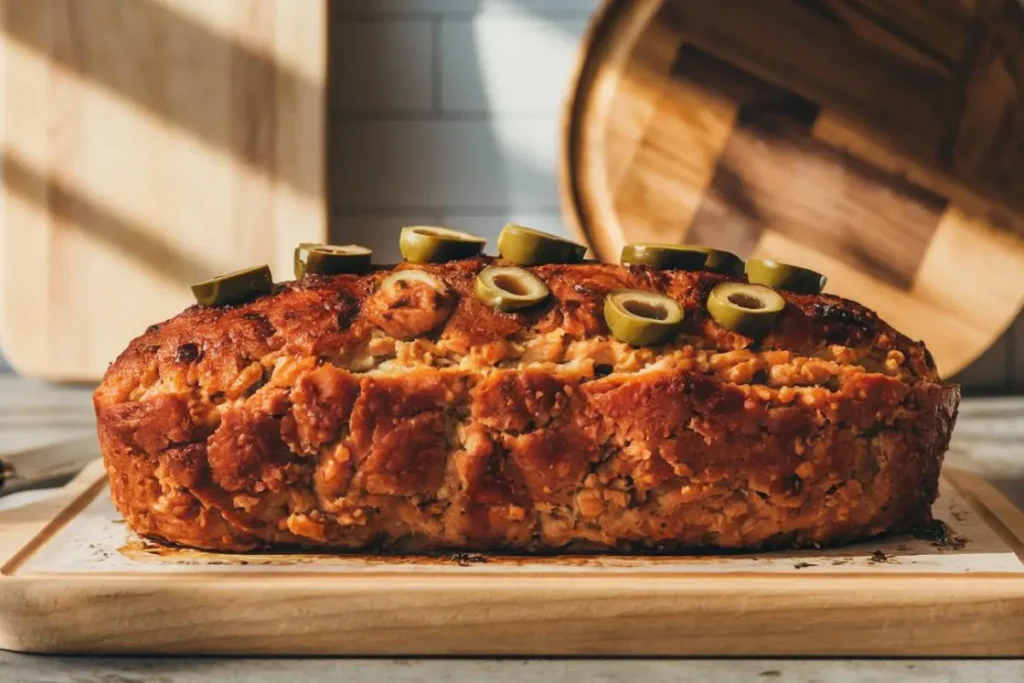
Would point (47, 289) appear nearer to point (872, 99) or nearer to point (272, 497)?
point (272, 497)

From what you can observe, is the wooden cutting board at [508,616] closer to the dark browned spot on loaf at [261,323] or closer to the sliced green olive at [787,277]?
the dark browned spot on loaf at [261,323]

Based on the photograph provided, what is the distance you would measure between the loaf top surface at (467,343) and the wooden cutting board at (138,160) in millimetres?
1512

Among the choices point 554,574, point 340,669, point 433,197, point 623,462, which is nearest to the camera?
point 340,669

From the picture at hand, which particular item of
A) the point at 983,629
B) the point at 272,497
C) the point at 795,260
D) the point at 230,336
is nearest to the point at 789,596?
the point at 983,629

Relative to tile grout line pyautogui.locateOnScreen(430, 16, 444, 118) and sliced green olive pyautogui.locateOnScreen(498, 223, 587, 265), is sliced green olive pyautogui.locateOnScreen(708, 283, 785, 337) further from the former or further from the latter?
tile grout line pyautogui.locateOnScreen(430, 16, 444, 118)

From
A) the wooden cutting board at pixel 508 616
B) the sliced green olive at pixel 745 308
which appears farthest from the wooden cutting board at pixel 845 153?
the wooden cutting board at pixel 508 616

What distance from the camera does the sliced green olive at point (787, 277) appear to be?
1.70m

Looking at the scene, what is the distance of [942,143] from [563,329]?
1866mm

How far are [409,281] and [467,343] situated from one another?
5.1 inches

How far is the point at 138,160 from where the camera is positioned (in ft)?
10.3

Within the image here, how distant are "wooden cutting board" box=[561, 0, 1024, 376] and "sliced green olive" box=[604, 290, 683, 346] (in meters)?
1.42

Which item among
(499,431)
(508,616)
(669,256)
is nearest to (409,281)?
(499,431)

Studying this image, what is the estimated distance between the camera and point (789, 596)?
1.33 metres

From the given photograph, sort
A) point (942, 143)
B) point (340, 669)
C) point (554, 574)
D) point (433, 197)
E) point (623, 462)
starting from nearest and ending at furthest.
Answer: point (340, 669)
point (554, 574)
point (623, 462)
point (942, 143)
point (433, 197)
